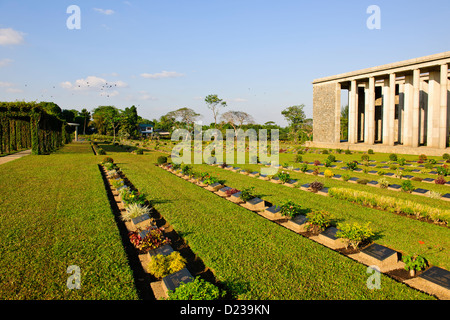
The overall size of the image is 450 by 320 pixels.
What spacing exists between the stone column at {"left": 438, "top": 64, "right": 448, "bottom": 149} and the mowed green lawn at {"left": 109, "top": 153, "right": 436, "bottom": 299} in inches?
1148

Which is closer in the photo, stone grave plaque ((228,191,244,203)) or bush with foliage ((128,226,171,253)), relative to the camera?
bush with foliage ((128,226,171,253))

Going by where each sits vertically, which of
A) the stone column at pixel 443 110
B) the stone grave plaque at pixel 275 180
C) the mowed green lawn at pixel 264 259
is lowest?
the mowed green lawn at pixel 264 259

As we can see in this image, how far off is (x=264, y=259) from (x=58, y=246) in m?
4.46

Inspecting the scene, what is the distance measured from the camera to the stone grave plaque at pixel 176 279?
14.1 ft

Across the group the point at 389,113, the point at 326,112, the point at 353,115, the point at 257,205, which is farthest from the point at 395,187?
the point at 326,112

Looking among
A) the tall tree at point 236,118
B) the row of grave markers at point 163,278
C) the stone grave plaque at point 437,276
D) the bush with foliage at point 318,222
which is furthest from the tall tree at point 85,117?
the stone grave plaque at point 437,276

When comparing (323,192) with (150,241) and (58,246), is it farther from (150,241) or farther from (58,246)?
(58,246)

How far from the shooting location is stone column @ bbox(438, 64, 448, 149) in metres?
27.0

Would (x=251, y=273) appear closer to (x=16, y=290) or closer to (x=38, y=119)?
(x=16, y=290)

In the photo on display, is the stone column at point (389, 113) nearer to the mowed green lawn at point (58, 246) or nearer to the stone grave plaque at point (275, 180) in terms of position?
the stone grave plaque at point (275, 180)

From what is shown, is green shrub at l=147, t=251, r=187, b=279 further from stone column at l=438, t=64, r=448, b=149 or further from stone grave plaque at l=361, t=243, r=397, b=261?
stone column at l=438, t=64, r=448, b=149

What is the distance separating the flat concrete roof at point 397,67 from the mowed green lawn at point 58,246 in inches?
1332

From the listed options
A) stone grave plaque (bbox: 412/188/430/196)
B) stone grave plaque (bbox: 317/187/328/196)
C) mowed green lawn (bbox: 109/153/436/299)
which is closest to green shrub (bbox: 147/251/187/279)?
mowed green lawn (bbox: 109/153/436/299)
